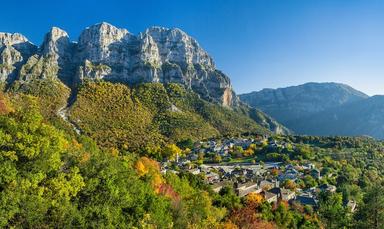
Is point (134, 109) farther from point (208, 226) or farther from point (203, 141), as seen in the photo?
point (208, 226)

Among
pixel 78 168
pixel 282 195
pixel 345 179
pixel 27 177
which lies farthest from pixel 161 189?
pixel 345 179

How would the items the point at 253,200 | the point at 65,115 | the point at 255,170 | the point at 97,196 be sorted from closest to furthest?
the point at 97,196 → the point at 253,200 → the point at 255,170 → the point at 65,115

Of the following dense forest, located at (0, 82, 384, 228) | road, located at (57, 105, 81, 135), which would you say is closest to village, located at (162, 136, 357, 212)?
dense forest, located at (0, 82, 384, 228)

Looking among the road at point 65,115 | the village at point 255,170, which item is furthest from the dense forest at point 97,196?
the road at point 65,115

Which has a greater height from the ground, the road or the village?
the road

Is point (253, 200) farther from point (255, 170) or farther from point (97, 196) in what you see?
point (255, 170)

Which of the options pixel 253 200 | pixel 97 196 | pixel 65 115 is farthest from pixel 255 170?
pixel 97 196

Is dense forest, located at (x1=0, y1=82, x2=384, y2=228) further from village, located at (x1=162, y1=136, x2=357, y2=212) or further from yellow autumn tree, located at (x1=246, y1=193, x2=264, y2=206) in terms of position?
village, located at (x1=162, y1=136, x2=357, y2=212)

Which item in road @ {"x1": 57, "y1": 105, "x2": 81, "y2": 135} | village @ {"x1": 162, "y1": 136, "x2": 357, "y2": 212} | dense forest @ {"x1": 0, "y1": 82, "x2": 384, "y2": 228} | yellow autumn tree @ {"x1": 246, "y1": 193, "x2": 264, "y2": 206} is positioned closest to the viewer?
dense forest @ {"x1": 0, "y1": 82, "x2": 384, "y2": 228}

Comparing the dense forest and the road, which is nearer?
the dense forest
